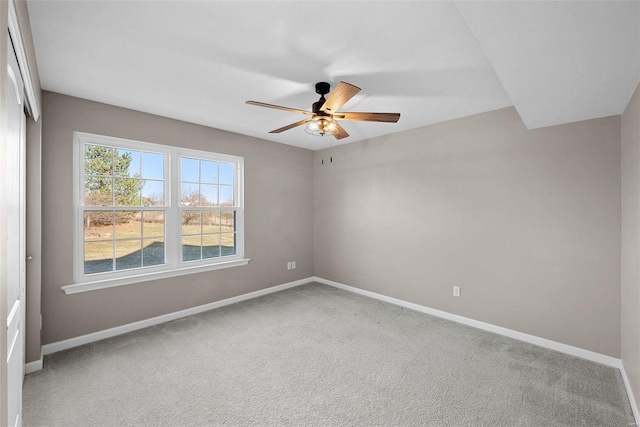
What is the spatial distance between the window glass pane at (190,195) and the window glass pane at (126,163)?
556 mm

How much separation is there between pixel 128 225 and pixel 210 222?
99 centimetres

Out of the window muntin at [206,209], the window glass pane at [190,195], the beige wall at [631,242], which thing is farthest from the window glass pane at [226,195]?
the beige wall at [631,242]

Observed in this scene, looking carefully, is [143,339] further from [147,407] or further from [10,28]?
[10,28]

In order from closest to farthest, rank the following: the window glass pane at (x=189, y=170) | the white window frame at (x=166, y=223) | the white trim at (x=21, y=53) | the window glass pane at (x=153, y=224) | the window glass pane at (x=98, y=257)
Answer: the white trim at (x=21, y=53)
the white window frame at (x=166, y=223)
the window glass pane at (x=98, y=257)
the window glass pane at (x=153, y=224)
the window glass pane at (x=189, y=170)

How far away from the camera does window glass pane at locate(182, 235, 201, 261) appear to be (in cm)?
376

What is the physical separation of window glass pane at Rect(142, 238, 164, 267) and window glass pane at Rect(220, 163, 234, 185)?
1182mm

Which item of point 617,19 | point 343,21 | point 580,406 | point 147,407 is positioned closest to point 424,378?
point 580,406

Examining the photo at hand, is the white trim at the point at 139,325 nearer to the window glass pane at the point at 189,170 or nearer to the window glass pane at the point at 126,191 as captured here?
the window glass pane at the point at 126,191

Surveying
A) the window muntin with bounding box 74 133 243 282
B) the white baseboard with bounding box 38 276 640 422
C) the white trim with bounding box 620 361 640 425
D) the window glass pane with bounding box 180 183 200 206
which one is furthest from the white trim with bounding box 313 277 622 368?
the window glass pane with bounding box 180 183 200 206

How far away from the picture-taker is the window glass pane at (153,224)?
340 cm

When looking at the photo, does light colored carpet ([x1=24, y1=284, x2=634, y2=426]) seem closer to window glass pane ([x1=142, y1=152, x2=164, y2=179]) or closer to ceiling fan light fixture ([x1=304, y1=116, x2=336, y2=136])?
window glass pane ([x1=142, y1=152, x2=164, y2=179])

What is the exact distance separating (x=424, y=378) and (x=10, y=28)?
10.8 feet

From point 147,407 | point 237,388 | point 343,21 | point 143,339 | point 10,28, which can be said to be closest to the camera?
point 10,28

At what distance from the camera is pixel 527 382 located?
90.4 inches
